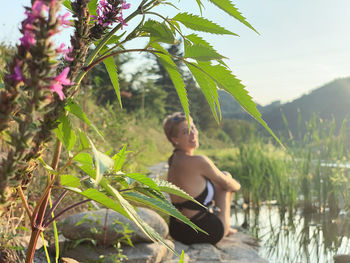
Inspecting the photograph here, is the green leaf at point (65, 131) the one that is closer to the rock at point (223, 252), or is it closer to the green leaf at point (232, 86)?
the green leaf at point (232, 86)

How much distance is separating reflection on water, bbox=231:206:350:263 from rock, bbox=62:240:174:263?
5.98 ft

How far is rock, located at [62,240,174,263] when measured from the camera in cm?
306

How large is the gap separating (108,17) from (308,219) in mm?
5820

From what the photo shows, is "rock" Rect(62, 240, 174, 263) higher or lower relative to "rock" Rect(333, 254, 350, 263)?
higher

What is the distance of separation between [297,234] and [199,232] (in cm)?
182

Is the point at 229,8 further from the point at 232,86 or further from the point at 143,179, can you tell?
the point at 143,179

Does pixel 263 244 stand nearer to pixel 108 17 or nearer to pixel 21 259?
pixel 21 259

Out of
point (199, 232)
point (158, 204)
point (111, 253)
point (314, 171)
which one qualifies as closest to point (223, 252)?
point (199, 232)

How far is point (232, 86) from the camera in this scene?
72cm

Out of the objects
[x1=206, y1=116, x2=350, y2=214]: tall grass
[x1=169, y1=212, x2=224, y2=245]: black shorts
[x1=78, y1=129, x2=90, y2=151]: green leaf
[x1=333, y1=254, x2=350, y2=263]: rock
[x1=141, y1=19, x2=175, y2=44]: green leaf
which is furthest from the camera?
[x1=206, y1=116, x2=350, y2=214]: tall grass

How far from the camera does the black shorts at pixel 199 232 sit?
4.14 metres

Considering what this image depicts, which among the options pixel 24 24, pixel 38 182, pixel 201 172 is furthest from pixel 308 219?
pixel 24 24

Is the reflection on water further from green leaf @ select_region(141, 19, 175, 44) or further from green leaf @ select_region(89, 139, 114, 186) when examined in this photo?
green leaf @ select_region(89, 139, 114, 186)

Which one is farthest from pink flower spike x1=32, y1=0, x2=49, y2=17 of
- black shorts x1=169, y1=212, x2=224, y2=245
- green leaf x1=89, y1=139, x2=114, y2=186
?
black shorts x1=169, y1=212, x2=224, y2=245
